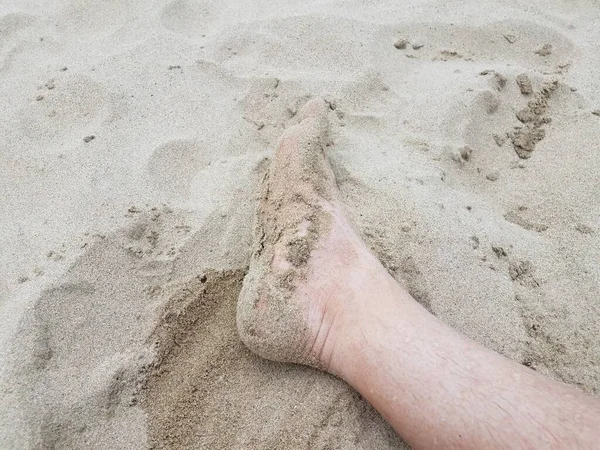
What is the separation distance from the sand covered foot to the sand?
9 cm

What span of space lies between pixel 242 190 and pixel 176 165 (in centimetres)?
28

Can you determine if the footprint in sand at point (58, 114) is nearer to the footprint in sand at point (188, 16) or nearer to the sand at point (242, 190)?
→ the sand at point (242, 190)

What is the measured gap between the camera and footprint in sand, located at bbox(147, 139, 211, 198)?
1.79m

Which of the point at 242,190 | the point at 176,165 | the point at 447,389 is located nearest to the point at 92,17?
the point at 176,165

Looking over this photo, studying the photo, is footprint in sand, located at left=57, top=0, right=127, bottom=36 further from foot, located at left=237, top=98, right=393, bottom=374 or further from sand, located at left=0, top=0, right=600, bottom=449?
foot, located at left=237, top=98, right=393, bottom=374

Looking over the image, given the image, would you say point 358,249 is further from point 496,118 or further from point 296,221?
point 496,118

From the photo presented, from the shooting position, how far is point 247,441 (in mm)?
1268

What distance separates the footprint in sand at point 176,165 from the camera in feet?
5.87

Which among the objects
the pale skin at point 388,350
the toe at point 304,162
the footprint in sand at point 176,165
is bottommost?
the footprint in sand at point 176,165

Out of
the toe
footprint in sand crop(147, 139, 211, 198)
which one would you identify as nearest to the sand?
footprint in sand crop(147, 139, 211, 198)

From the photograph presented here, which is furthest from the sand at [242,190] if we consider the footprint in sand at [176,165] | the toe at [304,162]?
the toe at [304,162]

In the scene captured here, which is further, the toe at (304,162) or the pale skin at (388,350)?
the toe at (304,162)

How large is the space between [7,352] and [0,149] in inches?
35.5

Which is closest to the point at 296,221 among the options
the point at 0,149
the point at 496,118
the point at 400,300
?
the point at 400,300
